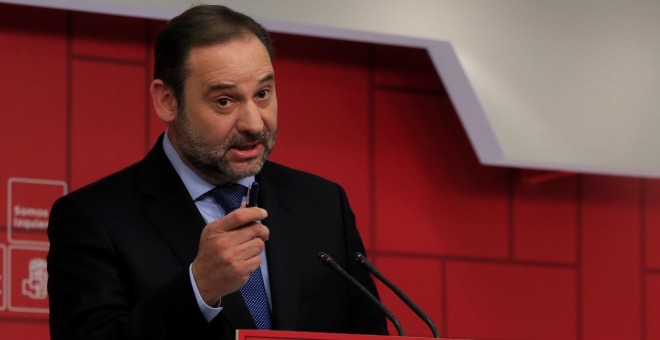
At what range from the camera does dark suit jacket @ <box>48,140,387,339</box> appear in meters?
2.00

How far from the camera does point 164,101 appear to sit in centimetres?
231

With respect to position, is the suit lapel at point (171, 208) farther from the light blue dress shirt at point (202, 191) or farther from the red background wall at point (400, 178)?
the red background wall at point (400, 178)

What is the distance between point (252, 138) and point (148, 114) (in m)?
1.96

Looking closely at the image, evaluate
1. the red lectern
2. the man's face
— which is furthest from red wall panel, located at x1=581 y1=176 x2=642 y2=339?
the red lectern

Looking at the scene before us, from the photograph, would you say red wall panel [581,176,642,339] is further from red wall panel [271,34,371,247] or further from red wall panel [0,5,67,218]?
red wall panel [0,5,67,218]

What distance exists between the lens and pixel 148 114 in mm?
4074

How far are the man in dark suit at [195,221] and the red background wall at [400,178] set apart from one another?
1668 mm

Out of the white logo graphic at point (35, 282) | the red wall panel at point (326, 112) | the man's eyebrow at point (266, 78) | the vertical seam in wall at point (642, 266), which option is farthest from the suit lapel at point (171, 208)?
the vertical seam in wall at point (642, 266)

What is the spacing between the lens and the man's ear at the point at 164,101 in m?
2.29

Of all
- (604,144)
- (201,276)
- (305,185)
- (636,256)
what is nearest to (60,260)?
(201,276)

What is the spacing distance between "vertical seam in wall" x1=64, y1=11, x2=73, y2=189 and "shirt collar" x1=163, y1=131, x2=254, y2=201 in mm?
1685

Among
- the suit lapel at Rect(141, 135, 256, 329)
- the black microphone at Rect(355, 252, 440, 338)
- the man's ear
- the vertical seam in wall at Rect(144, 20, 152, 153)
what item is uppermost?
the vertical seam in wall at Rect(144, 20, 152, 153)

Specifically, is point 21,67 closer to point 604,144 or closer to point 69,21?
point 69,21

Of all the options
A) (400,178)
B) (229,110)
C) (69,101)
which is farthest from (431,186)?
(229,110)
